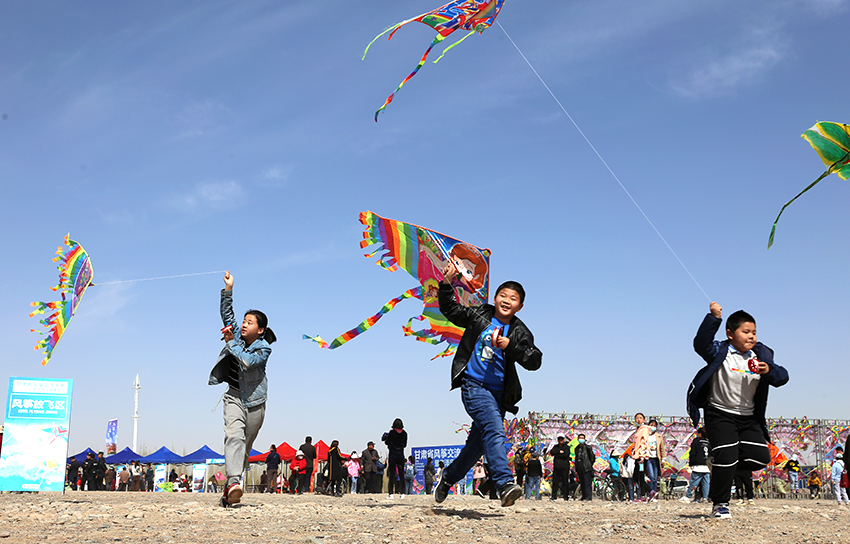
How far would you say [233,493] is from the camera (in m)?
6.04

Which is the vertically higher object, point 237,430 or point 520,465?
point 237,430

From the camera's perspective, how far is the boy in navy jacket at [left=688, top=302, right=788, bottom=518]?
5.54 meters

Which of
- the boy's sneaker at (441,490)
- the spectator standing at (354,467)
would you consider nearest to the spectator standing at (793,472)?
the spectator standing at (354,467)

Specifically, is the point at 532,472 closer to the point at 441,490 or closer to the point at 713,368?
the point at 441,490

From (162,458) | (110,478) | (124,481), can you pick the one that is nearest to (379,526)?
(110,478)

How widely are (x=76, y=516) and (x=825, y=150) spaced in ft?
21.5

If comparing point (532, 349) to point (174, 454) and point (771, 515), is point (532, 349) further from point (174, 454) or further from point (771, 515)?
point (174, 454)

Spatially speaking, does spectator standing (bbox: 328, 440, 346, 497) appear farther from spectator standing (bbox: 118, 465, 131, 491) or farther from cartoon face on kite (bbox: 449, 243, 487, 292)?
spectator standing (bbox: 118, 465, 131, 491)

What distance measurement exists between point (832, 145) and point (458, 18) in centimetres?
444

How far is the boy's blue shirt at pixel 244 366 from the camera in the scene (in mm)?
6188

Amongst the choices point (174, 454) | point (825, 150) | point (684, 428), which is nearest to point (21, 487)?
point (825, 150)

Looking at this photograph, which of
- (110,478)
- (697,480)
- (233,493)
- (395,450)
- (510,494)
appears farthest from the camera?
(110,478)

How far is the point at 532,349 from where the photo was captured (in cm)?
534

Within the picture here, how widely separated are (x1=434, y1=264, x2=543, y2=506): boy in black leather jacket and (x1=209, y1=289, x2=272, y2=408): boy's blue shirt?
5.73 feet
